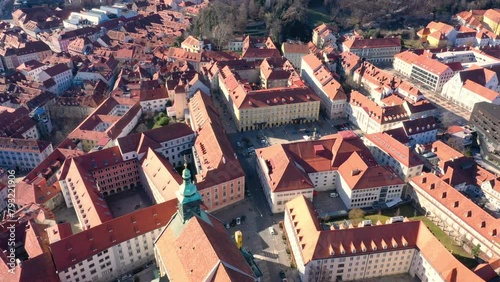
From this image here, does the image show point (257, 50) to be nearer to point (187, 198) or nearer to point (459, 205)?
point (459, 205)

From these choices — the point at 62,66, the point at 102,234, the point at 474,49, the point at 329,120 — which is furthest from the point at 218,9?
the point at 102,234

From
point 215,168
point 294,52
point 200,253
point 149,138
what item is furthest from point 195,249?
point 294,52

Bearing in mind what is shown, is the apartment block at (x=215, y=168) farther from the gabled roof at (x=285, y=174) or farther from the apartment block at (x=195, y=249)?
the apartment block at (x=195, y=249)

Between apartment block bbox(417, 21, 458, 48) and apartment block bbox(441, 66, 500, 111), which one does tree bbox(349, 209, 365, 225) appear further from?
apartment block bbox(417, 21, 458, 48)

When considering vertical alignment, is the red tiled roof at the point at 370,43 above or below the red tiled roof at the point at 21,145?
above

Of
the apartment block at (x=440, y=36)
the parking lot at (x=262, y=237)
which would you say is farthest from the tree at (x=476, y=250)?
the apartment block at (x=440, y=36)

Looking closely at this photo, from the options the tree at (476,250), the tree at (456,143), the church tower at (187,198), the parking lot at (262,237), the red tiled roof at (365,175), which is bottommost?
the parking lot at (262,237)

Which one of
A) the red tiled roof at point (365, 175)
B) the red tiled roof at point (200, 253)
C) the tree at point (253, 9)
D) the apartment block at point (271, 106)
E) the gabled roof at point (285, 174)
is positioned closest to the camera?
the red tiled roof at point (200, 253)
